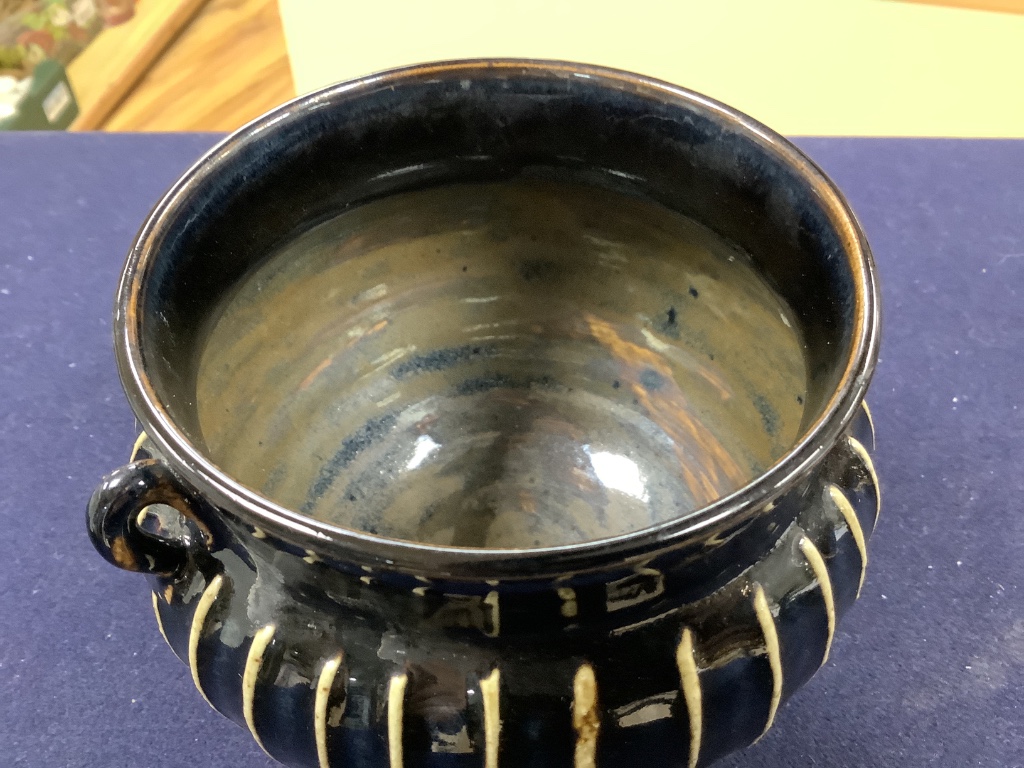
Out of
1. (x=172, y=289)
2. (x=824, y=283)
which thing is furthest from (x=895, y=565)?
(x=172, y=289)

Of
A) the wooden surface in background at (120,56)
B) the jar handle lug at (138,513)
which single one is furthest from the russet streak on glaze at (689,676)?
the wooden surface in background at (120,56)

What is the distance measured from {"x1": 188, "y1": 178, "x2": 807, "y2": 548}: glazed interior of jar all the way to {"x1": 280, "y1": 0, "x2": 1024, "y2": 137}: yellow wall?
56 cm

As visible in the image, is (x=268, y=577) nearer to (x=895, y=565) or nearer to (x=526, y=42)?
(x=895, y=565)

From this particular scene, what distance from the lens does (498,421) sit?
2.34 ft

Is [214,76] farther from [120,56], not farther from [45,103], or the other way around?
[45,103]

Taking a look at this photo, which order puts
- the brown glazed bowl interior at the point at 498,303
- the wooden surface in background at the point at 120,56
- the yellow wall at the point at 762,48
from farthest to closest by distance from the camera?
1. the wooden surface in background at the point at 120,56
2. the yellow wall at the point at 762,48
3. the brown glazed bowl interior at the point at 498,303

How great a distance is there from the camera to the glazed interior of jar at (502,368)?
60 cm

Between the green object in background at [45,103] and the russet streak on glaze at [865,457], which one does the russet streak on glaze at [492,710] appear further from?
the green object in background at [45,103]

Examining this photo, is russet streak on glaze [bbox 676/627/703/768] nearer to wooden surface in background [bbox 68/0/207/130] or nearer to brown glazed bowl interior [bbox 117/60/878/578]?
brown glazed bowl interior [bbox 117/60/878/578]

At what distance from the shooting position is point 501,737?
391 millimetres

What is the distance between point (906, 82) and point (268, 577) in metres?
1.04

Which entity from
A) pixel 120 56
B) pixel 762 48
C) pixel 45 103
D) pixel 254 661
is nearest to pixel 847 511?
pixel 254 661

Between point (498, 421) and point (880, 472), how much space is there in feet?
0.98

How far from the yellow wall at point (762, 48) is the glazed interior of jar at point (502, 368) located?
21.9 inches
